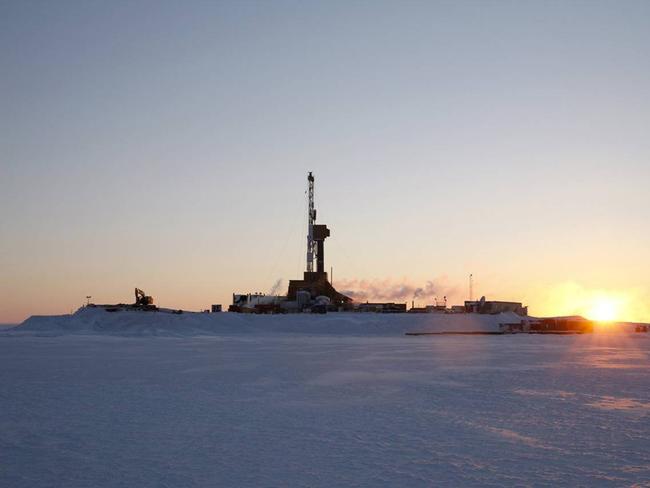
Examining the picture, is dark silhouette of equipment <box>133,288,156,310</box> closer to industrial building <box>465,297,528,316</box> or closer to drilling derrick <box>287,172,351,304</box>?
drilling derrick <box>287,172,351,304</box>

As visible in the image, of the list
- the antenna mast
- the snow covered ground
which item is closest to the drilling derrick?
the antenna mast

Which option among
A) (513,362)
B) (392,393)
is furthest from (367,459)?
(513,362)

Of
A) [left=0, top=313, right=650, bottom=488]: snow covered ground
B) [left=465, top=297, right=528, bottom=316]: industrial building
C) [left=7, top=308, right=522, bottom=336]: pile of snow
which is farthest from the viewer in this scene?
[left=465, top=297, right=528, bottom=316]: industrial building

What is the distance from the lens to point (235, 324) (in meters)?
74.1

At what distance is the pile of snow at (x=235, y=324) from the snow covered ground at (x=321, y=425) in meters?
39.5

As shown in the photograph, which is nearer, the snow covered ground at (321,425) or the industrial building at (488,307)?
the snow covered ground at (321,425)

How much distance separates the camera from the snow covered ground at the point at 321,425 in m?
10.9

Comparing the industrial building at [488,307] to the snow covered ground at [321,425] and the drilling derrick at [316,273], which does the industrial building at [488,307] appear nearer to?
the drilling derrick at [316,273]

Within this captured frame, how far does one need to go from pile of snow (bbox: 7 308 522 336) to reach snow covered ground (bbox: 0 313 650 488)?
3950 centimetres

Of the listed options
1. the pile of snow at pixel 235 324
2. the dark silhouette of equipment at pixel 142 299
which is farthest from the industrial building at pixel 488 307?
the dark silhouette of equipment at pixel 142 299

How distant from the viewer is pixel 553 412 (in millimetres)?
16750

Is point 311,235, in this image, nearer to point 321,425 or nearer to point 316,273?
point 316,273

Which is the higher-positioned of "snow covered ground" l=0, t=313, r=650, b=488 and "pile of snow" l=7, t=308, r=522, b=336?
"pile of snow" l=7, t=308, r=522, b=336

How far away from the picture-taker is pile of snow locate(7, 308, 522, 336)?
68.3m
